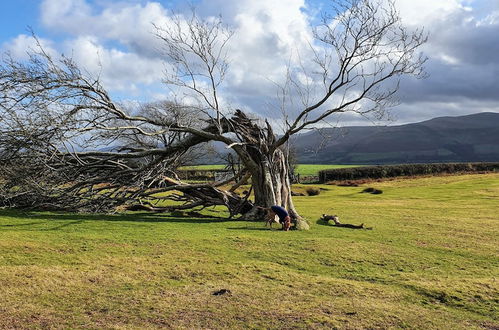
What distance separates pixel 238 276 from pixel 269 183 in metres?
9.40

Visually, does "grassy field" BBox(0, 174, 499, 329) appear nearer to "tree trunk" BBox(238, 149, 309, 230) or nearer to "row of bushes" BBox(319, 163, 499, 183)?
"tree trunk" BBox(238, 149, 309, 230)

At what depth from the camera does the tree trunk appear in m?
18.6

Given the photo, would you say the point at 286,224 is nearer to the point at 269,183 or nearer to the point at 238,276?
the point at 269,183

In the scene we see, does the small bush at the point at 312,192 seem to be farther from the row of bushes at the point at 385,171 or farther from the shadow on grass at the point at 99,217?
the shadow on grass at the point at 99,217

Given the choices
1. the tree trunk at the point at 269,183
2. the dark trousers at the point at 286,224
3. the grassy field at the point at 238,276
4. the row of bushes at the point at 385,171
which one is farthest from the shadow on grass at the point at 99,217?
the row of bushes at the point at 385,171

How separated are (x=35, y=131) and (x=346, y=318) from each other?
42.2ft

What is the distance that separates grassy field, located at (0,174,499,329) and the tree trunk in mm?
1918

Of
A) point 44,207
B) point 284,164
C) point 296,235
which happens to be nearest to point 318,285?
point 296,235

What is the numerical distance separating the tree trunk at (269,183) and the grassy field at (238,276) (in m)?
1.92

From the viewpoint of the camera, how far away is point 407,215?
22578 mm

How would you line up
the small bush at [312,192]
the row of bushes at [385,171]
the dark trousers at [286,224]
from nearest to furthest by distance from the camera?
the dark trousers at [286,224] → the small bush at [312,192] → the row of bushes at [385,171]

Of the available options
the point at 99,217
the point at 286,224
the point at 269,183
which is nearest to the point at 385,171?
the point at 269,183

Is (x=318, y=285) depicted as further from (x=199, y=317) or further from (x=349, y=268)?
(x=199, y=317)

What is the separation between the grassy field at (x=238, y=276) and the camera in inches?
276
